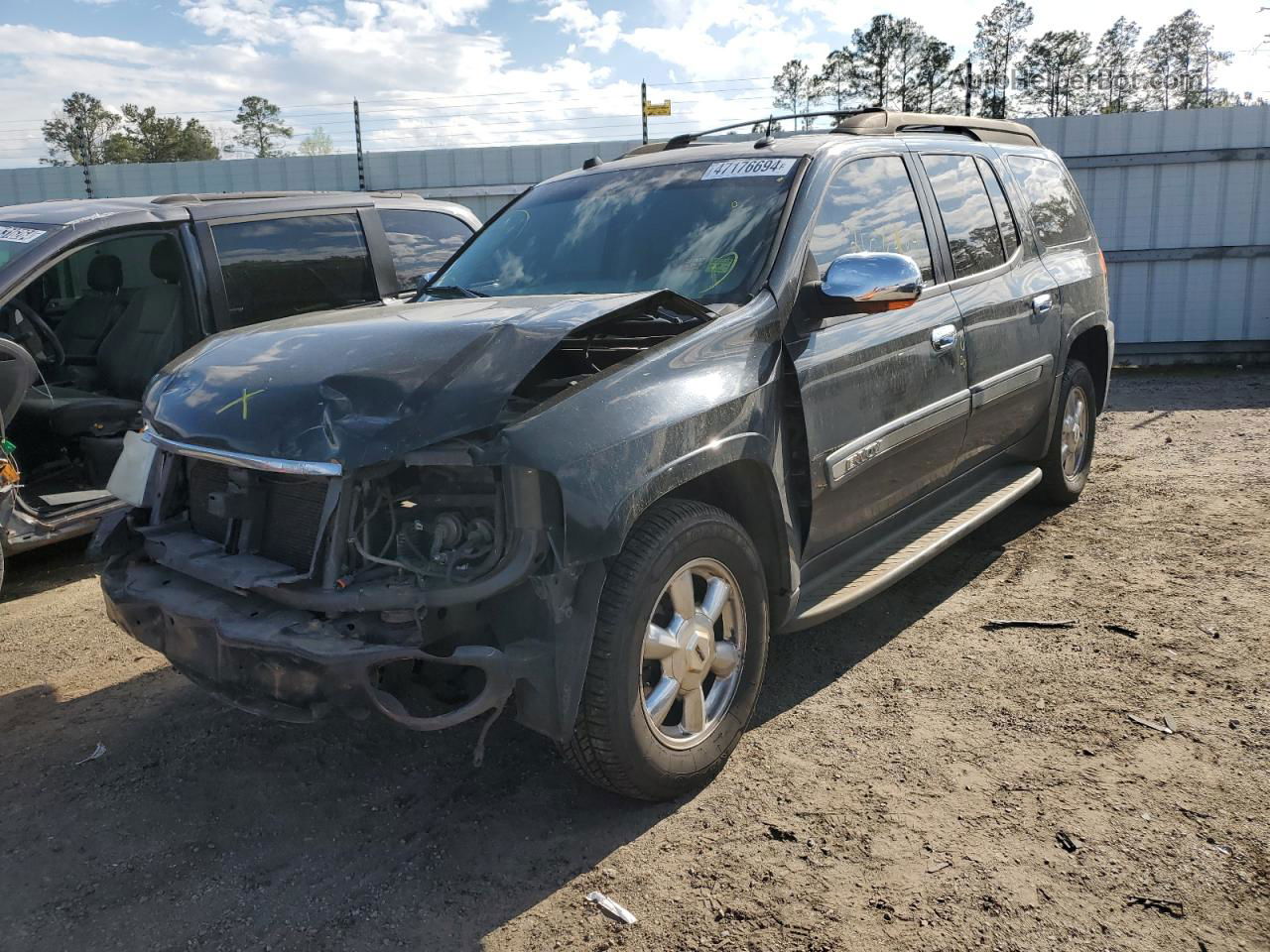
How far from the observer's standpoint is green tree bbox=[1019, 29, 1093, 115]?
30.1 m

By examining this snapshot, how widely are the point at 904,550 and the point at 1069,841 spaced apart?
146 centimetres

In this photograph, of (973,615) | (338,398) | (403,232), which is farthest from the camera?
(403,232)

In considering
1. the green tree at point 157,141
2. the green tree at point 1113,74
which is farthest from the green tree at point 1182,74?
the green tree at point 157,141

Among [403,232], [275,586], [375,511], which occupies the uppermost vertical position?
[403,232]

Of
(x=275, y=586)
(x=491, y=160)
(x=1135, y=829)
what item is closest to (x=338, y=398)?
(x=275, y=586)

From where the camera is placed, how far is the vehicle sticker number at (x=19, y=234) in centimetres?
526

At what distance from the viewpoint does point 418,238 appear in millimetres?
6691

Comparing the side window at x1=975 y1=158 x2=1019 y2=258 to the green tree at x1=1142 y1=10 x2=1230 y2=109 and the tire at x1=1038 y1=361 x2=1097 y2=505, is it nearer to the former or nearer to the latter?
the tire at x1=1038 y1=361 x2=1097 y2=505

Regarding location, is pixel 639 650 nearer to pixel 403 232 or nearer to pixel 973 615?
pixel 973 615

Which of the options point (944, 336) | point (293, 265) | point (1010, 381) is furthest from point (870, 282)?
point (293, 265)

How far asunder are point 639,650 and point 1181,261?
1133cm

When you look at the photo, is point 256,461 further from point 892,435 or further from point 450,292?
point 892,435

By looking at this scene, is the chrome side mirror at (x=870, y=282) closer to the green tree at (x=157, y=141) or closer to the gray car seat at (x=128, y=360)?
the gray car seat at (x=128, y=360)

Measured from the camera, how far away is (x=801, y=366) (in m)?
3.43
